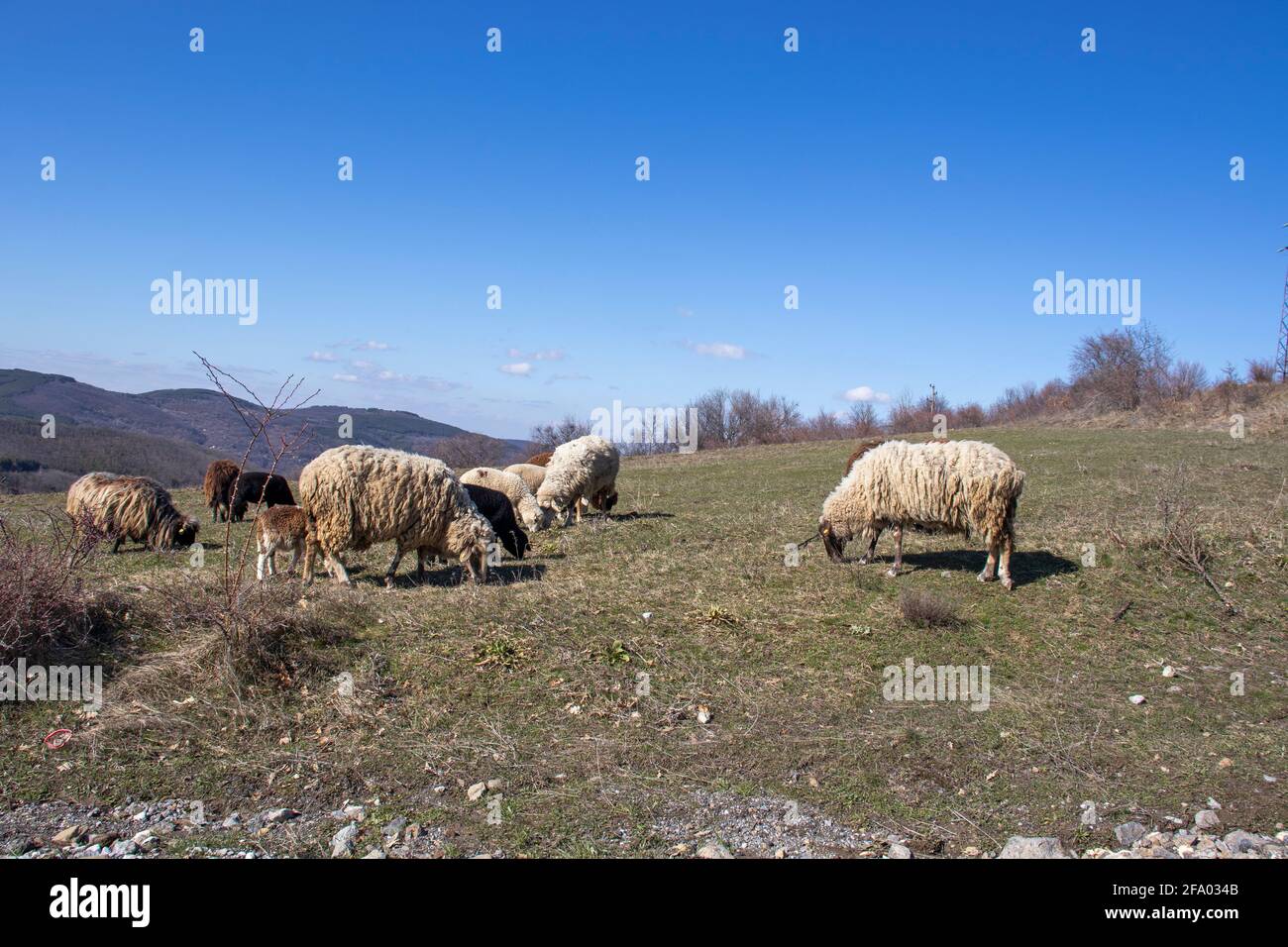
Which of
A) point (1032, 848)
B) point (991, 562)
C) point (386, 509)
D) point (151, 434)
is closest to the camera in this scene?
point (1032, 848)

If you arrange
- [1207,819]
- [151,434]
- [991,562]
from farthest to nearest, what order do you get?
[151,434]
[991,562]
[1207,819]

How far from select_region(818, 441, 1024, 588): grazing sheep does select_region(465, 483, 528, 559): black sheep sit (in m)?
4.79

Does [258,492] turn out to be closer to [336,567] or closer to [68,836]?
[336,567]

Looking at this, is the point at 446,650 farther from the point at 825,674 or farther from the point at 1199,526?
the point at 1199,526

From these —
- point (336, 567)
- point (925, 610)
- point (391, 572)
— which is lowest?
point (925, 610)

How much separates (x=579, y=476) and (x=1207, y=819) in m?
12.2

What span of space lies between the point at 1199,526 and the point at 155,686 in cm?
→ 1489

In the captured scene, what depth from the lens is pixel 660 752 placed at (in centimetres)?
638

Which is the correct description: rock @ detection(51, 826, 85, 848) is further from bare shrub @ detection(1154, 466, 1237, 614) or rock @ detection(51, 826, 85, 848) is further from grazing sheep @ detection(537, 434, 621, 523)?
bare shrub @ detection(1154, 466, 1237, 614)

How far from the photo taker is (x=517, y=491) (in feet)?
50.7

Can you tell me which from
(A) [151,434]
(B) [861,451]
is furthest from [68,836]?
(A) [151,434]

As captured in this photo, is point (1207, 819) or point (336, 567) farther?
point (336, 567)

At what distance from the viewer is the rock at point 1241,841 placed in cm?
493
